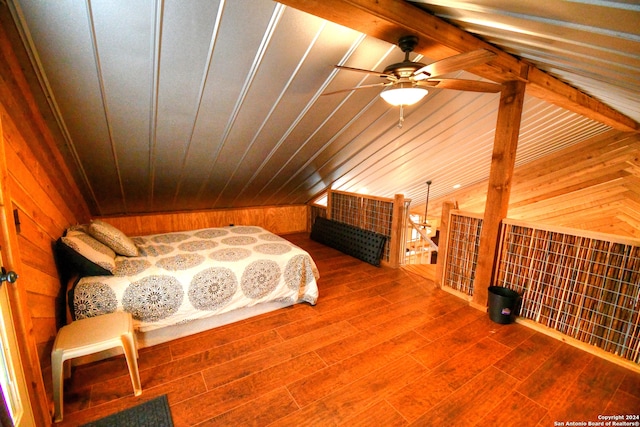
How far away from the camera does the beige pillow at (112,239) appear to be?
238cm

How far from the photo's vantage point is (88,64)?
68.8 inches

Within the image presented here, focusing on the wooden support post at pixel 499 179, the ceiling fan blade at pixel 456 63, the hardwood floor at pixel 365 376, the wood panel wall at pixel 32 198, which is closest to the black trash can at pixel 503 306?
the hardwood floor at pixel 365 376

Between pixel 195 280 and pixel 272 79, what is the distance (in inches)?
67.2

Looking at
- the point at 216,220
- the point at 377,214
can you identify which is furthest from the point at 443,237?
the point at 216,220

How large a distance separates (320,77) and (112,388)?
263 centimetres

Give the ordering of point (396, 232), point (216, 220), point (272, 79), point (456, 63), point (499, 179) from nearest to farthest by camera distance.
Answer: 1. point (456, 63)
2. point (272, 79)
3. point (499, 179)
4. point (396, 232)
5. point (216, 220)

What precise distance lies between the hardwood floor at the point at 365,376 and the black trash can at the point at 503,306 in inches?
2.9

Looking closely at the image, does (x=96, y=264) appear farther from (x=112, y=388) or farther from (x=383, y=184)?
(x=383, y=184)

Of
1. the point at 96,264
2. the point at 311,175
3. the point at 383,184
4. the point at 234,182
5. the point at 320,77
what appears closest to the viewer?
the point at 96,264

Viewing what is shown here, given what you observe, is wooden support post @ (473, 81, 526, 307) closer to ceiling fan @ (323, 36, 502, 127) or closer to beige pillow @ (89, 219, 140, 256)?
ceiling fan @ (323, 36, 502, 127)

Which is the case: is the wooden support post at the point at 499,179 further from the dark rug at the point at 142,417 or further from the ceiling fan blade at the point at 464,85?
the dark rug at the point at 142,417

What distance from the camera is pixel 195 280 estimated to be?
2.22 metres

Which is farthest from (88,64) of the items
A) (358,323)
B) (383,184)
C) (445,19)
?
(383,184)

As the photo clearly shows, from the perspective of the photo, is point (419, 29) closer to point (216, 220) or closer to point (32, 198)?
point (32, 198)
